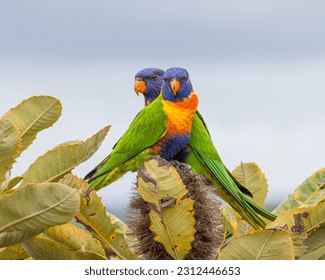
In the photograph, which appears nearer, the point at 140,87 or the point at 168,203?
the point at 168,203

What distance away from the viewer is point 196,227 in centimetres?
179

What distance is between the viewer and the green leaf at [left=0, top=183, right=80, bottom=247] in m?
1.16

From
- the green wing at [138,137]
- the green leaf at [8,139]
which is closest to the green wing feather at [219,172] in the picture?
the green wing at [138,137]

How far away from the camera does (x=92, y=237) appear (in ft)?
4.91

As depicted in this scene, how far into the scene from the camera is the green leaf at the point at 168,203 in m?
1.32

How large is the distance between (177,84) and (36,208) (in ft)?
7.14

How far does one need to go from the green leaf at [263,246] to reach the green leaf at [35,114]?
0.62m

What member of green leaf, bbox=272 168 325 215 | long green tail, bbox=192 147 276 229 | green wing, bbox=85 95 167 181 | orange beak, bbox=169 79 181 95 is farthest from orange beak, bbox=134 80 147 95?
green leaf, bbox=272 168 325 215

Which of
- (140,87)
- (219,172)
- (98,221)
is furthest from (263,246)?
(140,87)

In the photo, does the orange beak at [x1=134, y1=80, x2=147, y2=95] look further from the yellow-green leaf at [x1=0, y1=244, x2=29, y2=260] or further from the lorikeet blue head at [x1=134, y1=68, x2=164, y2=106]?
the yellow-green leaf at [x1=0, y1=244, x2=29, y2=260]

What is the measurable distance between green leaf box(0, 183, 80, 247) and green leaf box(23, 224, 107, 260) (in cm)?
11

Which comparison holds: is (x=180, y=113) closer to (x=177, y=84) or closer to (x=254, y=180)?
(x=177, y=84)
